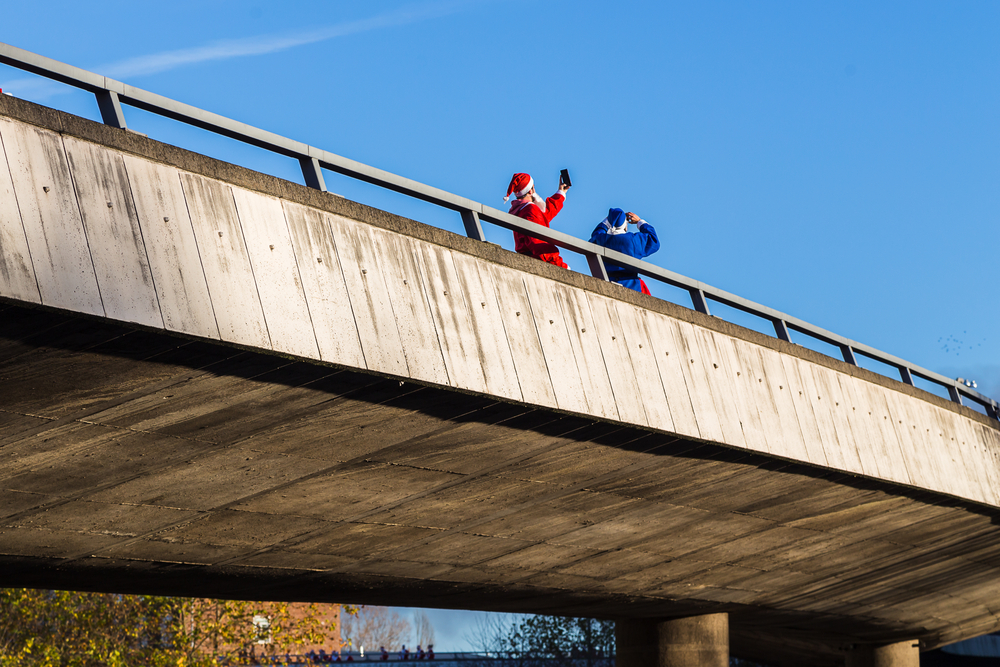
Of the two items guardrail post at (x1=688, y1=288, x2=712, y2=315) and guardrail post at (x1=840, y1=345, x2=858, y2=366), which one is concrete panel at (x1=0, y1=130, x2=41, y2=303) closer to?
guardrail post at (x1=688, y1=288, x2=712, y2=315)

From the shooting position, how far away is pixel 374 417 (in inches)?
298

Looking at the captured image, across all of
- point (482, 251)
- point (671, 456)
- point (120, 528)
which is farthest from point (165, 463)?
point (671, 456)

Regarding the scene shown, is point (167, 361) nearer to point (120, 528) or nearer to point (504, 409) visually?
point (504, 409)

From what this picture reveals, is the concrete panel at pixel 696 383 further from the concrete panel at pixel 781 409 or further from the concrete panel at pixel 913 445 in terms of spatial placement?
the concrete panel at pixel 913 445

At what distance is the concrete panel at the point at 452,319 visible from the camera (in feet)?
24.2

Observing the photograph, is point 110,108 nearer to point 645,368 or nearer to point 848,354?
point 645,368

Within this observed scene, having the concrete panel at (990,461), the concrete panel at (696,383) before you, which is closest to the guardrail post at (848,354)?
the concrete panel at (990,461)

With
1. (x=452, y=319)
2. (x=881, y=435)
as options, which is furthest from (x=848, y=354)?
(x=452, y=319)

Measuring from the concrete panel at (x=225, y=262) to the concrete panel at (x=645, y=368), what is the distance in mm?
3796

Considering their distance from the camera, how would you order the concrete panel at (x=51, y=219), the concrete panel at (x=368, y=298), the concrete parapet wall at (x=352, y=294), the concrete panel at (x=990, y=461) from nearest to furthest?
the concrete panel at (x=51, y=219) → the concrete parapet wall at (x=352, y=294) → the concrete panel at (x=368, y=298) → the concrete panel at (x=990, y=461)

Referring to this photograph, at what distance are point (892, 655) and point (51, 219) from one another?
2569 centimetres

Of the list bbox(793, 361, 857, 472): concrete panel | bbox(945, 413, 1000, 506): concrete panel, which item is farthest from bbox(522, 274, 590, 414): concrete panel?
bbox(945, 413, 1000, 506): concrete panel

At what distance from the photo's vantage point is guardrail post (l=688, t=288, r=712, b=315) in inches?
428

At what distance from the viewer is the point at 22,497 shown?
791 centimetres
